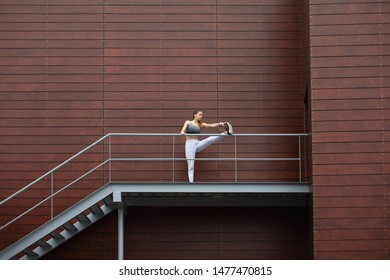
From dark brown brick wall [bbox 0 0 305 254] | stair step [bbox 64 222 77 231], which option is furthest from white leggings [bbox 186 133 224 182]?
stair step [bbox 64 222 77 231]

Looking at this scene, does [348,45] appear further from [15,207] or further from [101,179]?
[15,207]

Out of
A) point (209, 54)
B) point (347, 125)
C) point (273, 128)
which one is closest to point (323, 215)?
point (347, 125)

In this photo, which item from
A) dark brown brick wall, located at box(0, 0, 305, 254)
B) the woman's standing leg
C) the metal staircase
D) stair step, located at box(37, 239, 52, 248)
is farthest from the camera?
dark brown brick wall, located at box(0, 0, 305, 254)

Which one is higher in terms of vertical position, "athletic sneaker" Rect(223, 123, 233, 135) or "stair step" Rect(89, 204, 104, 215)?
"athletic sneaker" Rect(223, 123, 233, 135)

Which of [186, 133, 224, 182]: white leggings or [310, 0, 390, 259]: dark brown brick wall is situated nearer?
[310, 0, 390, 259]: dark brown brick wall

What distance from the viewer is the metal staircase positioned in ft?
49.0

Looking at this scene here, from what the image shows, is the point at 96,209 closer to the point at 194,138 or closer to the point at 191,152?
the point at 191,152

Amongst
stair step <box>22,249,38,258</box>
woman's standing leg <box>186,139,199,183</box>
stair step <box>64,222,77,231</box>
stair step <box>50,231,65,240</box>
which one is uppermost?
woman's standing leg <box>186,139,199,183</box>

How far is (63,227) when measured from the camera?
1584cm

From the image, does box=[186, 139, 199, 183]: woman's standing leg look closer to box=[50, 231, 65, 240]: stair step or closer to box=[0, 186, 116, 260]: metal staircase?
box=[0, 186, 116, 260]: metal staircase

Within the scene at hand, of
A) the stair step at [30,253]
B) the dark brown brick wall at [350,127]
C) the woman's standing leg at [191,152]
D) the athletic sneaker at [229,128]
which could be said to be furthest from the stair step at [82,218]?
the dark brown brick wall at [350,127]

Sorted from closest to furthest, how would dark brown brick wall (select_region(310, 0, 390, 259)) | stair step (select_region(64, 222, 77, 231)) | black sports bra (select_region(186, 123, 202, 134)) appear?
dark brown brick wall (select_region(310, 0, 390, 259)) < stair step (select_region(64, 222, 77, 231)) < black sports bra (select_region(186, 123, 202, 134))

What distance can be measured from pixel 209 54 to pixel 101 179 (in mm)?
3304

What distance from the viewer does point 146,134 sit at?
51.5 feet
